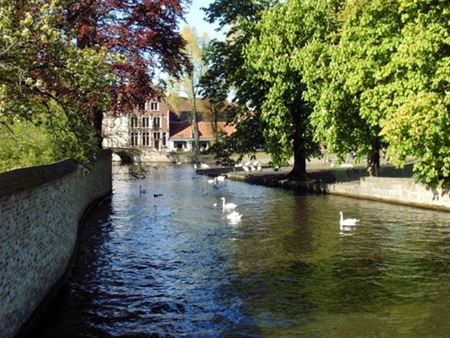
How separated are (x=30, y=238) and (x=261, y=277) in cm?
771

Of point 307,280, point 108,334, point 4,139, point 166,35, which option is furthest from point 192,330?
point 166,35

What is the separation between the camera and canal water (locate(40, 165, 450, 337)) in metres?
13.7

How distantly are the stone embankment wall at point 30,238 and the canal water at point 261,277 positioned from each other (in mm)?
913

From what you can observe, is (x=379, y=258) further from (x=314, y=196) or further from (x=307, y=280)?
(x=314, y=196)

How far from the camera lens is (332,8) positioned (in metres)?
40.2

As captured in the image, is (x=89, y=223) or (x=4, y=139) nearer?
(x=4, y=139)

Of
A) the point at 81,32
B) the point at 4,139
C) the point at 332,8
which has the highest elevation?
the point at 332,8

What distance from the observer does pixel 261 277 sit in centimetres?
1808

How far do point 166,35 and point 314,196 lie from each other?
16.5 meters

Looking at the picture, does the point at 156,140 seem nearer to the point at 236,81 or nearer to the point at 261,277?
the point at 236,81

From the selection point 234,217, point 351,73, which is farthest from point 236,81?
point 234,217

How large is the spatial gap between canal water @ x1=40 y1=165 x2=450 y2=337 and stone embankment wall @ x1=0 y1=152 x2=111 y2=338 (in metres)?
0.91

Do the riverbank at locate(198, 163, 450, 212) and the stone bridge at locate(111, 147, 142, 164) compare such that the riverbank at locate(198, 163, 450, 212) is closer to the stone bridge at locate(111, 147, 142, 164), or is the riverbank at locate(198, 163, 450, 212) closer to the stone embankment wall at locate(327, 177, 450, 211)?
the stone embankment wall at locate(327, 177, 450, 211)

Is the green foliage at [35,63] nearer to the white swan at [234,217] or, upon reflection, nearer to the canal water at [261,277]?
the canal water at [261,277]
